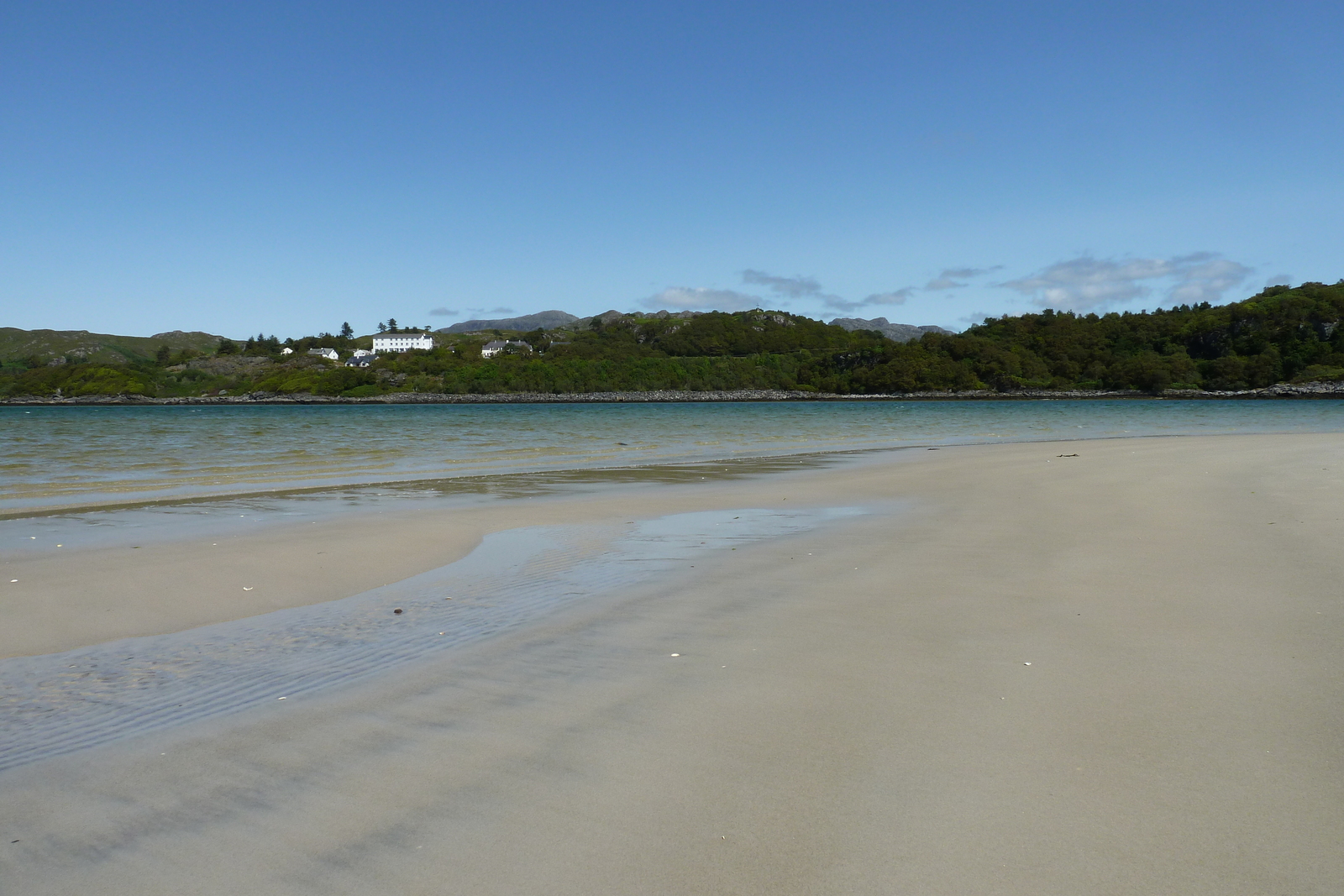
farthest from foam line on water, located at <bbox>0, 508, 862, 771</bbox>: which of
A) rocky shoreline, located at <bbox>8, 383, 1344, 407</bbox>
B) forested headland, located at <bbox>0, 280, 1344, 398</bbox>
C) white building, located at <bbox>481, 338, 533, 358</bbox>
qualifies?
white building, located at <bbox>481, 338, 533, 358</bbox>

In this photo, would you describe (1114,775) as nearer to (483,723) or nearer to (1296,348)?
(483,723)

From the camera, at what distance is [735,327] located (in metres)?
194

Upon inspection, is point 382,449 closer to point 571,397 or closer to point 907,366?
point 571,397

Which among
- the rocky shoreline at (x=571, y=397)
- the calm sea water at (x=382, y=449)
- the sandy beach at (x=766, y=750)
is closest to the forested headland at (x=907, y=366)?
the rocky shoreline at (x=571, y=397)

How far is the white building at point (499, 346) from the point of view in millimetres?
178250

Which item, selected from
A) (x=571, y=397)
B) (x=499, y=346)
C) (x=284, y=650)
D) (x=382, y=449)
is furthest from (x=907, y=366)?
(x=284, y=650)

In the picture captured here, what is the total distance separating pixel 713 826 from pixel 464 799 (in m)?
0.85

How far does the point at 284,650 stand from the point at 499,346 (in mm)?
186071

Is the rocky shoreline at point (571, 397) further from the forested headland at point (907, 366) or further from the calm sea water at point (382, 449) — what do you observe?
the calm sea water at point (382, 449)

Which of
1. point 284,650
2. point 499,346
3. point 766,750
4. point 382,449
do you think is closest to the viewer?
point 766,750

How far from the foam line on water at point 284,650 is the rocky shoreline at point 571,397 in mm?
105870

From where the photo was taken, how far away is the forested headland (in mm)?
114500

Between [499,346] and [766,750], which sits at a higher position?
[499,346]

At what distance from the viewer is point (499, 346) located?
186 m
